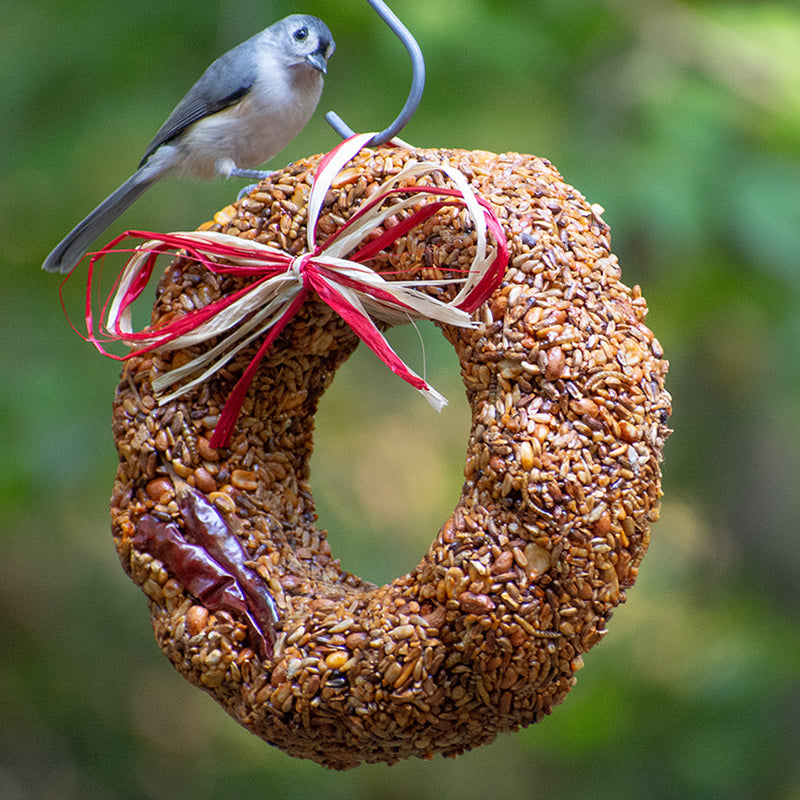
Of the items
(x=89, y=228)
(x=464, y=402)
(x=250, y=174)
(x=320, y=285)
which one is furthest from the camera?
(x=464, y=402)

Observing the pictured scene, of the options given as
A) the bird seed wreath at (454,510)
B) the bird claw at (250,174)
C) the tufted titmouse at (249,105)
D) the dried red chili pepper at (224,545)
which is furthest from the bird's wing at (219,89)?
the dried red chili pepper at (224,545)

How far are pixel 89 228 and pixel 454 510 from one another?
38.5 inches

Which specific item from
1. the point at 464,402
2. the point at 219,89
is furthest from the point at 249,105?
the point at 464,402

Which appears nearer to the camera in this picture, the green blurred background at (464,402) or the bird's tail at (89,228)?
the bird's tail at (89,228)

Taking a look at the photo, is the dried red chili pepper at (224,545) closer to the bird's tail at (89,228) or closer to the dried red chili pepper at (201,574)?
the dried red chili pepper at (201,574)

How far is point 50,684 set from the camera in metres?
4.39

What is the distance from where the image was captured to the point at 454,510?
156 centimetres

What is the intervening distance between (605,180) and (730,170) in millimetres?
413

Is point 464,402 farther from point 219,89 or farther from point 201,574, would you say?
point 201,574

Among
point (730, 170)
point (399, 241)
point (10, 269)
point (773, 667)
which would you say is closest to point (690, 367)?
point (773, 667)

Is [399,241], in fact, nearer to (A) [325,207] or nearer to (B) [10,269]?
(A) [325,207]

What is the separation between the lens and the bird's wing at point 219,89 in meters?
1.86

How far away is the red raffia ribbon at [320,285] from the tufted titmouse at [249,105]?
256 mm

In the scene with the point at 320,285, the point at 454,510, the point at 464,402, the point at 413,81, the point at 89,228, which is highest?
the point at 413,81
